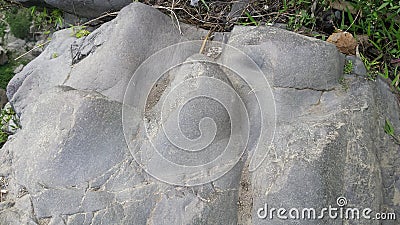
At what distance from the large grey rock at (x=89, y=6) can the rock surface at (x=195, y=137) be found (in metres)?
0.47

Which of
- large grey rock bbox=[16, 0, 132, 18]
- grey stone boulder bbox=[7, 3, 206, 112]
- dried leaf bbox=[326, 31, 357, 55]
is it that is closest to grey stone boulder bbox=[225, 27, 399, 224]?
dried leaf bbox=[326, 31, 357, 55]

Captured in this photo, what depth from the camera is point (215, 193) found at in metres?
2.29

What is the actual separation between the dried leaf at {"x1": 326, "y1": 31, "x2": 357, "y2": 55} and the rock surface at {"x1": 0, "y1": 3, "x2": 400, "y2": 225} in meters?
0.18

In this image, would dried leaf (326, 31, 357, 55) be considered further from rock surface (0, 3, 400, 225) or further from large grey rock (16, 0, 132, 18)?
large grey rock (16, 0, 132, 18)

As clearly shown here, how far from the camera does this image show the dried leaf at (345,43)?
2.76 metres

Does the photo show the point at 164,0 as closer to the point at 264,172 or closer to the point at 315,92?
the point at 315,92

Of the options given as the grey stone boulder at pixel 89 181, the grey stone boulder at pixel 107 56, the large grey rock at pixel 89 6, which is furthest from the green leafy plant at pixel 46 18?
the grey stone boulder at pixel 89 181

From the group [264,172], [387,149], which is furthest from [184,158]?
[387,149]

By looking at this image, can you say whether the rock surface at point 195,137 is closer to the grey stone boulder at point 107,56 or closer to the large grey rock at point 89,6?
the grey stone boulder at point 107,56

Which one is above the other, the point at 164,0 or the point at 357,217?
the point at 164,0

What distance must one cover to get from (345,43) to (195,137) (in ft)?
3.54

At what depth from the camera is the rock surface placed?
2.28 m

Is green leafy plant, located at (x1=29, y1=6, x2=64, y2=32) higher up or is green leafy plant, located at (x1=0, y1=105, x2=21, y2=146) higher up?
green leafy plant, located at (x1=29, y1=6, x2=64, y2=32)

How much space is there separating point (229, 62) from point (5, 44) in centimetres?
207
